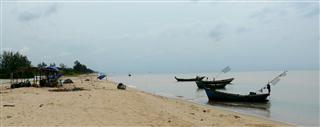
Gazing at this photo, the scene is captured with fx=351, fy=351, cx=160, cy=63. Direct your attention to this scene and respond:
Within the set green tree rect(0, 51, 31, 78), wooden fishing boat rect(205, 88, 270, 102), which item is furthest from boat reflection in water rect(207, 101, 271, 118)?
green tree rect(0, 51, 31, 78)

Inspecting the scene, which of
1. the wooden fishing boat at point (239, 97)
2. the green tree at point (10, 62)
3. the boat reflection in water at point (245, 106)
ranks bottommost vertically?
the boat reflection in water at point (245, 106)

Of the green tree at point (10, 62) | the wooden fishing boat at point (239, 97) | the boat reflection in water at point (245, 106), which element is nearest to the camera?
the boat reflection in water at point (245, 106)

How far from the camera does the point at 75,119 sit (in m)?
11.8

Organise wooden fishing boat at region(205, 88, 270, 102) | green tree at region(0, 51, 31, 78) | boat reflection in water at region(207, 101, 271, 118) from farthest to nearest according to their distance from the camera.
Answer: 1. green tree at region(0, 51, 31, 78)
2. wooden fishing boat at region(205, 88, 270, 102)
3. boat reflection in water at region(207, 101, 271, 118)

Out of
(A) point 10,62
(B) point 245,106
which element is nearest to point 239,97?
(B) point 245,106

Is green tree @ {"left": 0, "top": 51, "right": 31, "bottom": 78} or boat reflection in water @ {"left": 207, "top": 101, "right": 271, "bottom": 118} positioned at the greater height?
green tree @ {"left": 0, "top": 51, "right": 31, "bottom": 78}

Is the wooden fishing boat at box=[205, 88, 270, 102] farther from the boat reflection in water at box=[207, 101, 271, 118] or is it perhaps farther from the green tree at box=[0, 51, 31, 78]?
the green tree at box=[0, 51, 31, 78]

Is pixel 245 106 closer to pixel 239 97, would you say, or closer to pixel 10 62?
pixel 239 97

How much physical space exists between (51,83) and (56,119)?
24.3 metres

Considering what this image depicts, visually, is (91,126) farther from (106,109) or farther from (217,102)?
(217,102)

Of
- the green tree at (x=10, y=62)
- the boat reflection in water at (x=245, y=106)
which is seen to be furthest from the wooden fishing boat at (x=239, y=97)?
the green tree at (x=10, y=62)

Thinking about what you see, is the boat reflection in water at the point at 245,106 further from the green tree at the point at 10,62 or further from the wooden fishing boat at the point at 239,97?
the green tree at the point at 10,62

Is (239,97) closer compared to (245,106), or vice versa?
(245,106)

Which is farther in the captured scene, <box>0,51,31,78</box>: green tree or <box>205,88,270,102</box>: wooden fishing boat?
<box>0,51,31,78</box>: green tree
